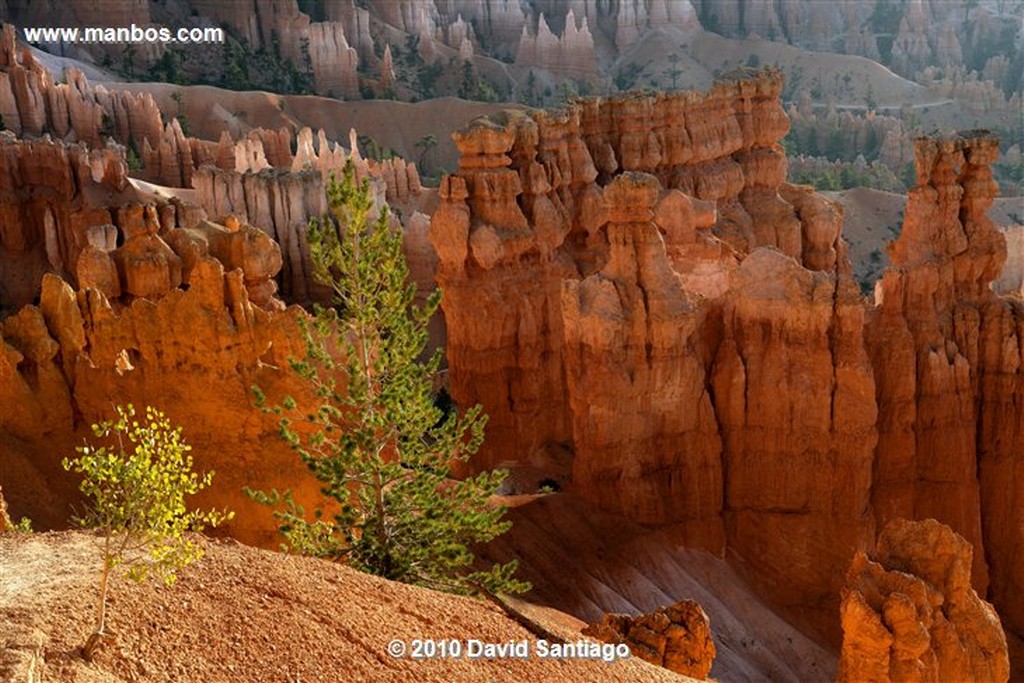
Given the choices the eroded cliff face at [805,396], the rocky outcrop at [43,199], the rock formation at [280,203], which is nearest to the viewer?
the eroded cliff face at [805,396]

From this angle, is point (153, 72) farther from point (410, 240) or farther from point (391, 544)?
point (391, 544)

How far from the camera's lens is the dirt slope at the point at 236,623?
28.5 ft

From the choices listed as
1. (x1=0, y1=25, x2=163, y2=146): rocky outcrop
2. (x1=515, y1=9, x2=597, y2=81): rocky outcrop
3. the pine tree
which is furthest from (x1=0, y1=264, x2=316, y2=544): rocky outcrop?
(x1=515, y1=9, x2=597, y2=81): rocky outcrop

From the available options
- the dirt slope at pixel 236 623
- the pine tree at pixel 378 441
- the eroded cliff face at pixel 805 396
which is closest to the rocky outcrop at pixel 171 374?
the pine tree at pixel 378 441

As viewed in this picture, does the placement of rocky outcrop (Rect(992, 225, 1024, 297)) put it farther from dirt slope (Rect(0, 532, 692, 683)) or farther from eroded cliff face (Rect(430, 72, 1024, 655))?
dirt slope (Rect(0, 532, 692, 683))

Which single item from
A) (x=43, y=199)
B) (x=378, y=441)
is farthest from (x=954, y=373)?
(x=43, y=199)

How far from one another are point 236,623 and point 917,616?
8169 millimetres

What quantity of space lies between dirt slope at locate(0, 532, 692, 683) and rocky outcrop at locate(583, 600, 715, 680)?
2.58 meters

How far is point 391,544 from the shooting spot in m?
14.4

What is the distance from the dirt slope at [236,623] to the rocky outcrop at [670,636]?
258cm

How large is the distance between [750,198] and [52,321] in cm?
2219

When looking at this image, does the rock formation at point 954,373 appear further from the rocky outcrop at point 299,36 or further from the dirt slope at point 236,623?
the rocky outcrop at point 299,36

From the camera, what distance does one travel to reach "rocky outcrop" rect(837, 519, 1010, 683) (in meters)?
14.3

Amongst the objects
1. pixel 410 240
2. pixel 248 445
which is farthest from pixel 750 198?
pixel 248 445
